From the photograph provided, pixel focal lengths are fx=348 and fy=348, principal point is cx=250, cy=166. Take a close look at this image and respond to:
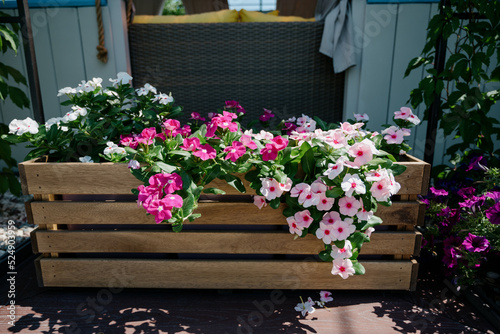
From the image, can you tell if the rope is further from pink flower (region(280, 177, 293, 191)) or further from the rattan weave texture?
pink flower (region(280, 177, 293, 191))

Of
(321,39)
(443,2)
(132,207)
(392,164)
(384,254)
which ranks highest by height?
(443,2)

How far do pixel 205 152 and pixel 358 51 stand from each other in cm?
162

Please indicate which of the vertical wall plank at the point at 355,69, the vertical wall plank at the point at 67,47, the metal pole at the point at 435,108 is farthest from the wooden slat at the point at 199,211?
the vertical wall plank at the point at 67,47

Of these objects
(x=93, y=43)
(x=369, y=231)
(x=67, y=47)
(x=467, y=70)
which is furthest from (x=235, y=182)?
(x=67, y=47)

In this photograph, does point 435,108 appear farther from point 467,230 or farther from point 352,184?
point 352,184

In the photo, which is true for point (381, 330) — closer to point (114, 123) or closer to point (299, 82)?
point (114, 123)

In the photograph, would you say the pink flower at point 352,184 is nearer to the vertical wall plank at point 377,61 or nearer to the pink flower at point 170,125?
the pink flower at point 170,125

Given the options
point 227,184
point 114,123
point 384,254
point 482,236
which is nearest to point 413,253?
point 384,254

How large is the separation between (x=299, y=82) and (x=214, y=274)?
56.3 inches

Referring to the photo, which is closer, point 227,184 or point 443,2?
point 227,184

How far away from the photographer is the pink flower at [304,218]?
1.07 meters

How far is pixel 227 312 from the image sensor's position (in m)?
1.21

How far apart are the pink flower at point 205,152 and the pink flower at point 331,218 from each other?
1.25ft

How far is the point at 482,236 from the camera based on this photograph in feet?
3.96
